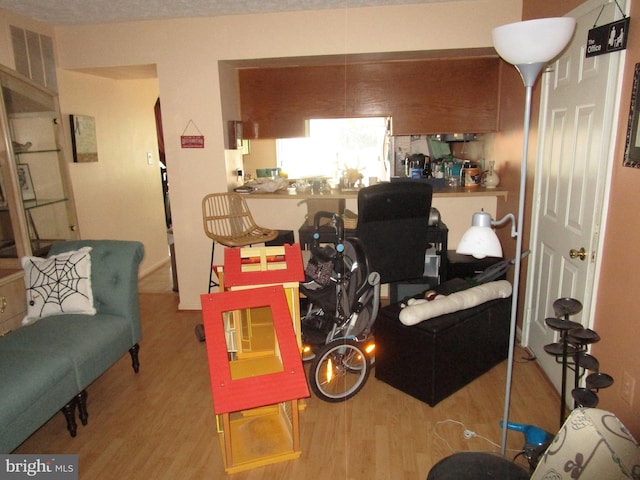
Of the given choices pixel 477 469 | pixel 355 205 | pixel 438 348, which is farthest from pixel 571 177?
pixel 355 205

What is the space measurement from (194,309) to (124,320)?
1.29 metres

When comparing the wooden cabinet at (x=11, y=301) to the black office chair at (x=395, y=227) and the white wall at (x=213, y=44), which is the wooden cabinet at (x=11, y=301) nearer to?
the white wall at (x=213, y=44)

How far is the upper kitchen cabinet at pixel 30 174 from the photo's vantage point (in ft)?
10.1

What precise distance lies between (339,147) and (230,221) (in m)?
1.65

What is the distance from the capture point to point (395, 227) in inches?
120

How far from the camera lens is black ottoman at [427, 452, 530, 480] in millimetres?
1578

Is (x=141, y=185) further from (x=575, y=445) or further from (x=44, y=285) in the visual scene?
(x=575, y=445)

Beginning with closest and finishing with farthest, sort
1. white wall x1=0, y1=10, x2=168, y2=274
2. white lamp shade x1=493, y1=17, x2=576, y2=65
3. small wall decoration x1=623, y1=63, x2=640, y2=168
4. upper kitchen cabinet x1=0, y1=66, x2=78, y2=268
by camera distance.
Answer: white lamp shade x1=493, y1=17, x2=576, y2=65, small wall decoration x1=623, y1=63, x2=640, y2=168, upper kitchen cabinet x1=0, y1=66, x2=78, y2=268, white wall x1=0, y1=10, x2=168, y2=274

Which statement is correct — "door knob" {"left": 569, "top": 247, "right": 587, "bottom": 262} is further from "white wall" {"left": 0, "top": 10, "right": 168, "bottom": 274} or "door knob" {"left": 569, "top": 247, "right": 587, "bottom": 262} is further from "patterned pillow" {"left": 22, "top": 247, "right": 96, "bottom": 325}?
"white wall" {"left": 0, "top": 10, "right": 168, "bottom": 274}

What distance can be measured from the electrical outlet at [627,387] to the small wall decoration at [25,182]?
3658 millimetres

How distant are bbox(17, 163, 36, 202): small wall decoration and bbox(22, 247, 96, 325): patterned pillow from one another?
2.39 ft

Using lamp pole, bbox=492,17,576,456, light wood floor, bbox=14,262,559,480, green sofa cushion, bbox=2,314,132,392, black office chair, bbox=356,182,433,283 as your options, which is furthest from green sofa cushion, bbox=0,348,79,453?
lamp pole, bbox=492,17,576,456

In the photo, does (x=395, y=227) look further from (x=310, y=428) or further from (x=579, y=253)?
(x=310, y=428)
